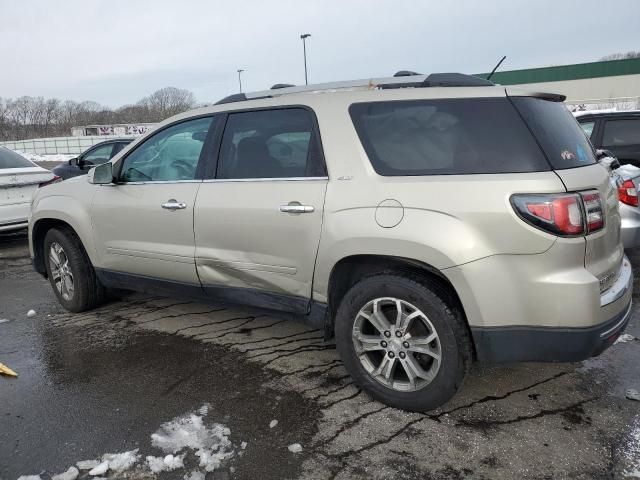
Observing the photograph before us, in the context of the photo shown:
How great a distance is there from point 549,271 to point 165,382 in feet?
7.96

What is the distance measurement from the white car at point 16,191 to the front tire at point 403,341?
6.18 metres

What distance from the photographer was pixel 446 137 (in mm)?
2762

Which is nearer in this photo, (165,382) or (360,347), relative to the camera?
(360,347)

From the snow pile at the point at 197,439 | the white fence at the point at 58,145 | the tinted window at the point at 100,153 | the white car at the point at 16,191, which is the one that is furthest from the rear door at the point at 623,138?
the white fence at the point at 58,145

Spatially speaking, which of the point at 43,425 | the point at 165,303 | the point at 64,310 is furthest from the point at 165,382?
the point at 64,310

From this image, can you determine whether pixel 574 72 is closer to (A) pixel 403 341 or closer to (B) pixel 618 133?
(B) pixel 618 133

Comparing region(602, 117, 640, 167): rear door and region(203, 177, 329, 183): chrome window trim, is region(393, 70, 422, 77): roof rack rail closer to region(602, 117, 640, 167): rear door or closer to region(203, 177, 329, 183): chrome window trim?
region(203, 177, 329, 183): chrome window trim

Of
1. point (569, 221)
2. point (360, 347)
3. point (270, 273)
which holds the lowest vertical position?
point (360, 347)

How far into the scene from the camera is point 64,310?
4953 mm

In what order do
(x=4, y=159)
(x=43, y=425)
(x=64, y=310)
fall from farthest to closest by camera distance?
(x=4, y=159) → (x=64, y=310) → (x=43, y=425)

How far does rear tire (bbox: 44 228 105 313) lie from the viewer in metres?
4.60

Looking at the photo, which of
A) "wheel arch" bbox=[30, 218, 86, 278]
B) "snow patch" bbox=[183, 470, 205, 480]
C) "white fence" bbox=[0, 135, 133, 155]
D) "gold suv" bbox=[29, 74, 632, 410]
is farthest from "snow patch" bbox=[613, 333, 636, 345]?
"white fence" bbox=[0, 135, 133, 155]

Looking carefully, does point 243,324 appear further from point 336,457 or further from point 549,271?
point 549,271

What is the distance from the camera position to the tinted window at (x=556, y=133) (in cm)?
260
